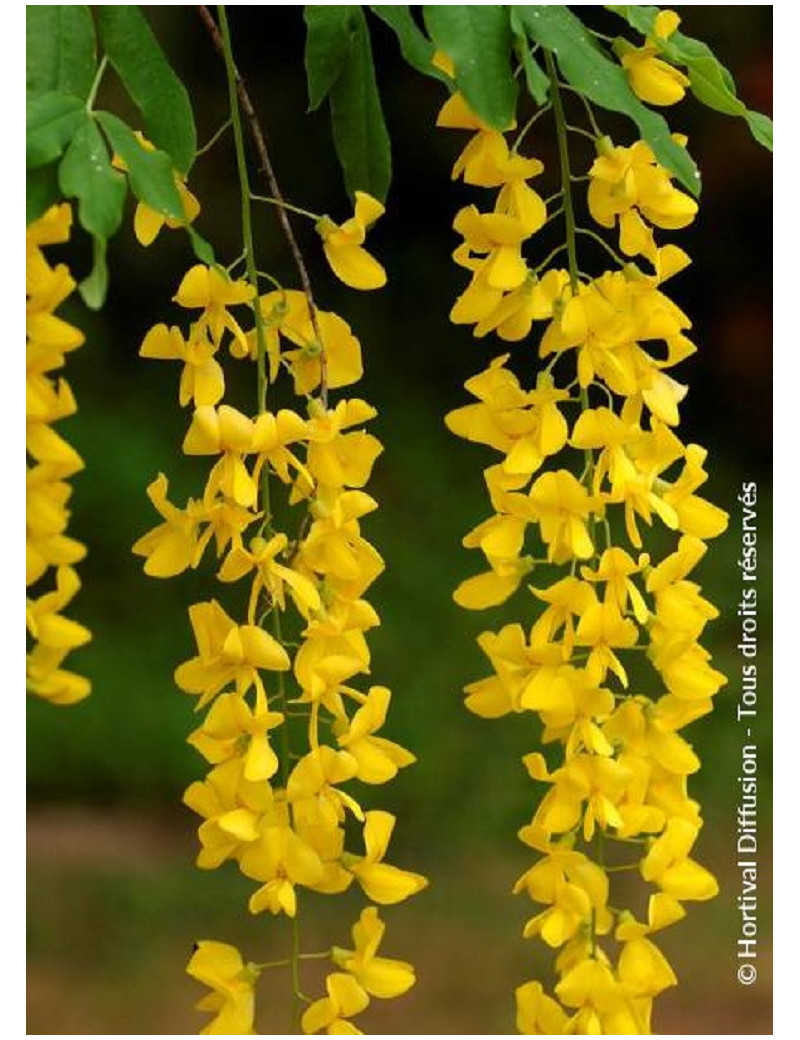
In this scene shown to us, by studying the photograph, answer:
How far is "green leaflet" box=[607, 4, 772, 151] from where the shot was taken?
3.46ft

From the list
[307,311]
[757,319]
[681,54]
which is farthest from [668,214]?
[757,319]

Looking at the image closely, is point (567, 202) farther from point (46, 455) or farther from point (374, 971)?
point (374, 971)

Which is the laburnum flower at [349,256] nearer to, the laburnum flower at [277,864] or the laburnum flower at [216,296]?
the laburnum flower at [216,296]

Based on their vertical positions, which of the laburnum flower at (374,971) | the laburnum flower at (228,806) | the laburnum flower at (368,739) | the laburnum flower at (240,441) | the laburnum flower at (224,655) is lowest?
the laburnum flower at (374,971)

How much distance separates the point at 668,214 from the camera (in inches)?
42.2

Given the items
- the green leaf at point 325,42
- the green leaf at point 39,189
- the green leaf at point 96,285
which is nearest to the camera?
the green leaf at point 96,285

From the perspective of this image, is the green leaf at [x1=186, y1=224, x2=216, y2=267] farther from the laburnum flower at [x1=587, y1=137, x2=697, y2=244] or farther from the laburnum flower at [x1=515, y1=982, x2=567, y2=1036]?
the laburnum flower at [x1=515, y1=982, x2=567, y2=1036]

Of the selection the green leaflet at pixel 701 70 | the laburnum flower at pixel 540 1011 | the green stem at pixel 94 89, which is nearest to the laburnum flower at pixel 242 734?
the laburnum flower at pixel 540 1011

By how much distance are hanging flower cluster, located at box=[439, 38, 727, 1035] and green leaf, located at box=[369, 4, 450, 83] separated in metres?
0.05

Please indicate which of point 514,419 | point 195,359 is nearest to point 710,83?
point 514,419

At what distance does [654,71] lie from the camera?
108 cm

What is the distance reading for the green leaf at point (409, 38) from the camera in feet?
3.54

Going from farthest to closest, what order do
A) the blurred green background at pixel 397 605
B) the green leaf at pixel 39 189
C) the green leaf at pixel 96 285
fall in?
the blurred green background at pixel 397 605 → the green leaf at pixel 39 189 → the green leaf at pixel 96 285

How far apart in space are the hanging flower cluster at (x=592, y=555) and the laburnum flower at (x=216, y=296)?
0.13m
